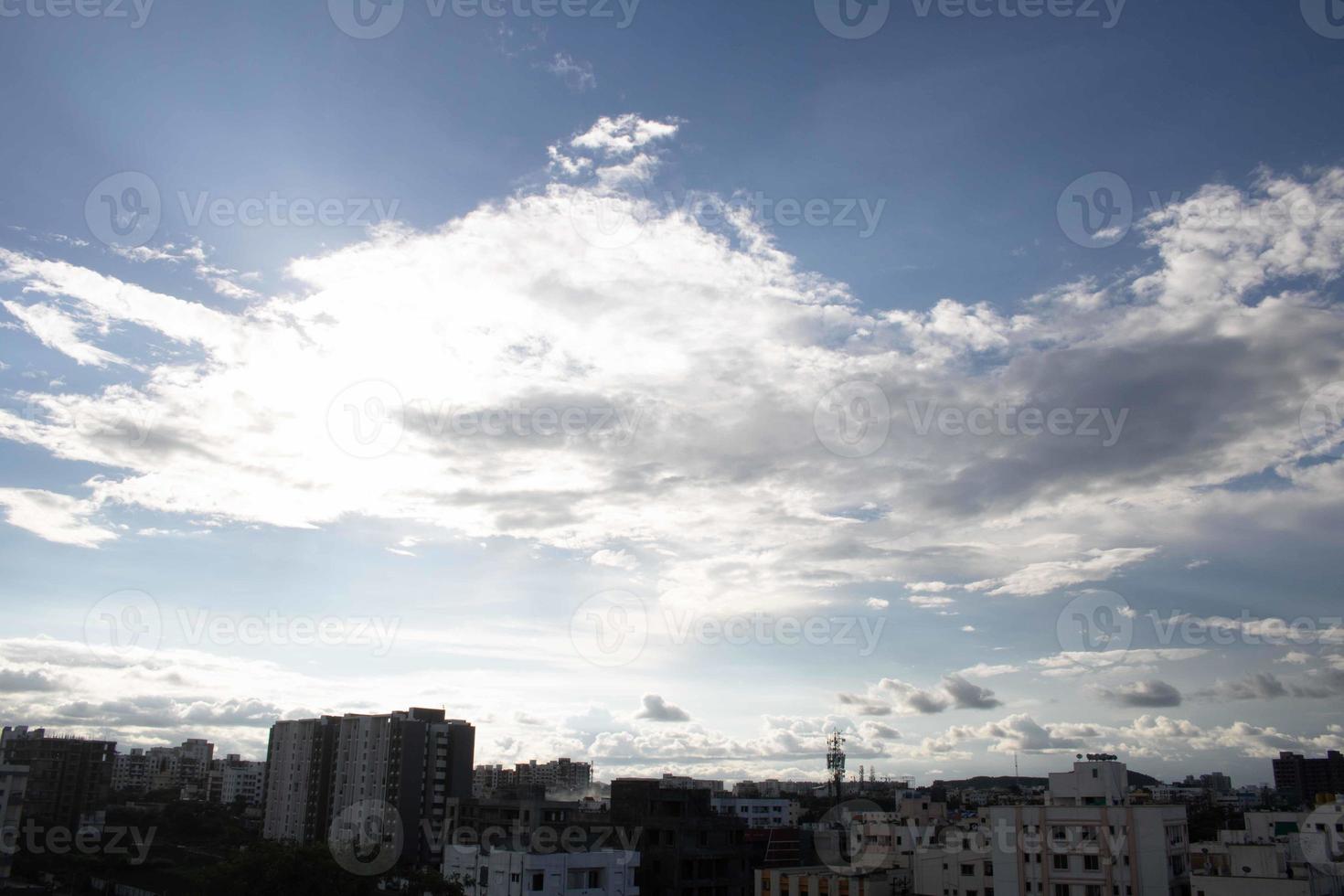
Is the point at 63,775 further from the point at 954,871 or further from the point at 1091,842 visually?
the point at 1091,842

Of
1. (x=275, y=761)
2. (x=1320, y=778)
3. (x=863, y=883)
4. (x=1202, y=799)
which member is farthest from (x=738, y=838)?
(x=1320, y=778)

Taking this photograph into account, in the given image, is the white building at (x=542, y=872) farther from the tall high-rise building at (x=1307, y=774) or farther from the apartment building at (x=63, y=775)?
the tall high-rise building at (x=1307, y=774)

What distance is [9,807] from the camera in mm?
63000

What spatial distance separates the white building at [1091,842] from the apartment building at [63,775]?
9733 cm

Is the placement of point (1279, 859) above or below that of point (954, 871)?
above

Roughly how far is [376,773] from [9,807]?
Result: 3764 cm

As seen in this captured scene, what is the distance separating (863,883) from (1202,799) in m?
140

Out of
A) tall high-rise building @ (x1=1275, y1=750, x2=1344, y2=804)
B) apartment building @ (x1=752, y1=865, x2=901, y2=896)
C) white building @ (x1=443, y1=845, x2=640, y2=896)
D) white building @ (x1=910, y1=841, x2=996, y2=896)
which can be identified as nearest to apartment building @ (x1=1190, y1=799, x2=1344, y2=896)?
white building @ (x1=910, y1=841, x2=996, y2=896)

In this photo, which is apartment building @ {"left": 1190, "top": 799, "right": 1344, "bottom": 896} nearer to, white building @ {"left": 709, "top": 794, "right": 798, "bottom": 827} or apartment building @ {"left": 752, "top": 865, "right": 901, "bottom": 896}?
apartment building @ {"left": 752, "top": 865, "right": 901, "bottom": 896}

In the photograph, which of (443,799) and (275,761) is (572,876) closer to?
(443,799)

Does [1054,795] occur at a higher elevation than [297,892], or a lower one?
higher

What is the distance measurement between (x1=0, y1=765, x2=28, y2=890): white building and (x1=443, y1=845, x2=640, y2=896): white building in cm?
3072

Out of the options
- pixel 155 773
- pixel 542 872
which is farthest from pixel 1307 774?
pixel 155 773

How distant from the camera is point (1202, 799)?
158375 mm
